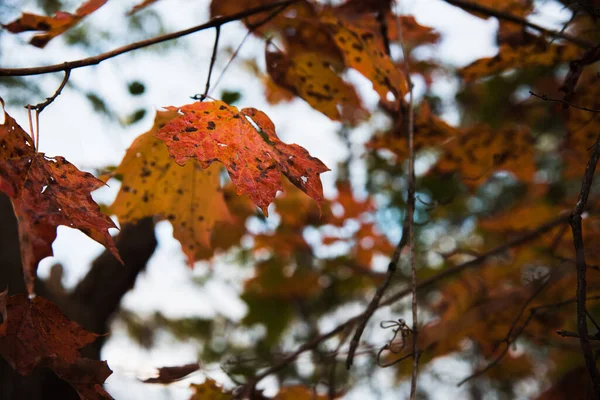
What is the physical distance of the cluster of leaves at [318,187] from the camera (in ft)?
2.51

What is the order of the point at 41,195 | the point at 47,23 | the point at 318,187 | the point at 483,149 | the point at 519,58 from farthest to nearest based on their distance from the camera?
1. the point at 483,149
2. the point at 519,58
3. the point at 47,23
4. the point at 318,187
5. the point at 41,195

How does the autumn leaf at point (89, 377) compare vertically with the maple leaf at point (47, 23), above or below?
below

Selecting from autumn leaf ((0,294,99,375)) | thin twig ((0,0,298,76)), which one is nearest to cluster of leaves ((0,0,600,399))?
autumn leaf ((0,294,99,375))

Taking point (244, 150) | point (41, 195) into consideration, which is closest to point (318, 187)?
point (244, 150)

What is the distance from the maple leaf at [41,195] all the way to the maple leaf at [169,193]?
1.40ft

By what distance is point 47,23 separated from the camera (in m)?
1.02

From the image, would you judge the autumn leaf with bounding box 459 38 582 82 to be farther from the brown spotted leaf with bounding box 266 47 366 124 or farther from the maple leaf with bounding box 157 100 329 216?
the maple leaf with bounding box 157 100 329 216

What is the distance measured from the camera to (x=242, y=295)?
2551mm

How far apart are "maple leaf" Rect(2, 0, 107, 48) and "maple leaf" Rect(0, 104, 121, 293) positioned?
0.37 meters

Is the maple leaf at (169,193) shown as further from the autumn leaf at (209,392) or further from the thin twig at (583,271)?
the thin twig at (583,271)

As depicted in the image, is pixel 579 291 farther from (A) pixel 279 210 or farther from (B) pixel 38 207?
(A) pixel 279 210

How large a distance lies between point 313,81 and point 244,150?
0.49 m

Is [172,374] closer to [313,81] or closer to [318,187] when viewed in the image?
[318,187]

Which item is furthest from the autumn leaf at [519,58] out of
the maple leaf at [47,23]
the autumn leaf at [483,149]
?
the maple leaf at [47,23]
